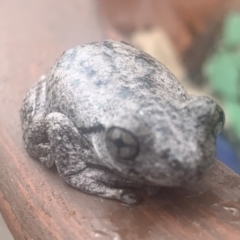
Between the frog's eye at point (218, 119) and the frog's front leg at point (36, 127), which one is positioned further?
the frog's front leg at point (36, 127)

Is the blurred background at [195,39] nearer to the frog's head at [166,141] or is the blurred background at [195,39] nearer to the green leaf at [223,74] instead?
the green leaf at [223,74]


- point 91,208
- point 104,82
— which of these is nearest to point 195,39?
point 104,82

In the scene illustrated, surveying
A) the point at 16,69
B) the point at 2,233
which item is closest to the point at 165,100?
the point at 16,69

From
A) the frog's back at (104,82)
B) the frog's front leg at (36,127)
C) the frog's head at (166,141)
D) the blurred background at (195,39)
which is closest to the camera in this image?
the frog's head at (166,141)

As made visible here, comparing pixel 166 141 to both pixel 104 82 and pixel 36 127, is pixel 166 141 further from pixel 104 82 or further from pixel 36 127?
pixel 36 127

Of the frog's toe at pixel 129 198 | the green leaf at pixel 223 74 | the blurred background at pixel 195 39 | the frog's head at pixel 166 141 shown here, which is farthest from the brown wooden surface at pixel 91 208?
the green leaf at pixel 223 74

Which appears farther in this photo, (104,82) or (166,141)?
(104,82)

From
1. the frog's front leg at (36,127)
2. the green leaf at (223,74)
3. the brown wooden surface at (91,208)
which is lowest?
the brown wooden surface at (91,208)

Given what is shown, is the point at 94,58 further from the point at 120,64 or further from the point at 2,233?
the point at 2,233
